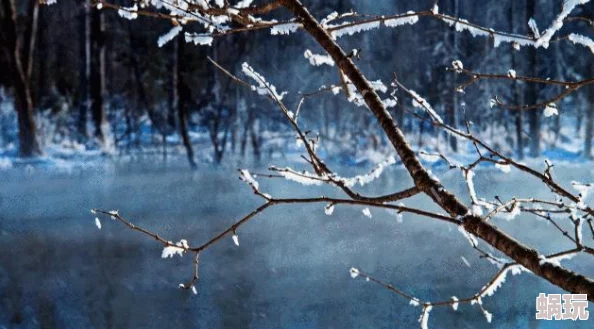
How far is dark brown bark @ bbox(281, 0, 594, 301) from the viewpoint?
0.82 m

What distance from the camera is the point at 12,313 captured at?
392cm

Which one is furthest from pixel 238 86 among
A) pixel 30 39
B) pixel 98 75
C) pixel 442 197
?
pixel 442 197

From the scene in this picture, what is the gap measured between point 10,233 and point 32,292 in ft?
7.09

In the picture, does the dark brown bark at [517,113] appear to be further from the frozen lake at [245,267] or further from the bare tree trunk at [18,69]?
the bare tree trunk at [18,69]

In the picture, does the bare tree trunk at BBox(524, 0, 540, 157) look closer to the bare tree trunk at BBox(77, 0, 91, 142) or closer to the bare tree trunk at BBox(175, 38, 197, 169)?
the bare tree trunk at BBox(175, 38, 197, 169)

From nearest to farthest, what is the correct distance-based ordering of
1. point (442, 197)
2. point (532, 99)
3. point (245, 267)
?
1. point (442, 197)
2. point (245, 267)
3. point (532, 99)

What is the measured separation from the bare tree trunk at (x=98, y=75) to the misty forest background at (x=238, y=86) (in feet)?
0.06

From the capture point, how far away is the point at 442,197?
3.02ft

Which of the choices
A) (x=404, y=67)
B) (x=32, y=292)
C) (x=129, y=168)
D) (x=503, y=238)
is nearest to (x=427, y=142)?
(x=404, y=67)

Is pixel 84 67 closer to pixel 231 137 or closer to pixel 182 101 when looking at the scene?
pixel 182 101

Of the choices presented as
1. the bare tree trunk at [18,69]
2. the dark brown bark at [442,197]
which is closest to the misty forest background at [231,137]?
the bare tree trunk at [18,69]

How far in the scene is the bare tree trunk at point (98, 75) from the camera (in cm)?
1223

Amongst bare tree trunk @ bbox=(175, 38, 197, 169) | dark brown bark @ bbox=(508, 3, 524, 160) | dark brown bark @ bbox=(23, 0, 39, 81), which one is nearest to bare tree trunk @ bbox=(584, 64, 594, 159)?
dark brown bark @ bbox=(508, 3, 524, 160)

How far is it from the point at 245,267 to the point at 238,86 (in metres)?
7.74
